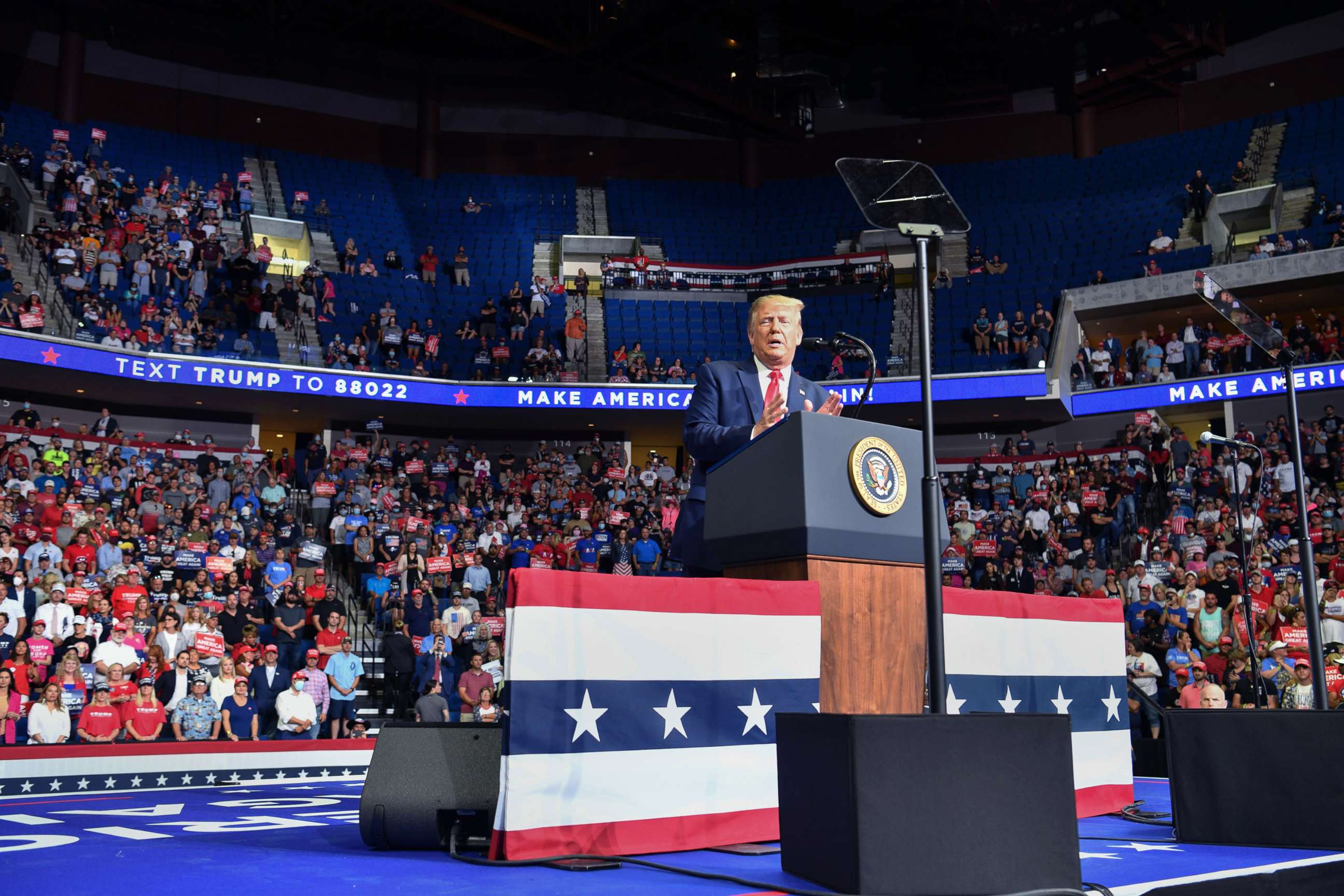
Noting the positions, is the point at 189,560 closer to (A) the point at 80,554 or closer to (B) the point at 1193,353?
(A) the point at 80,554

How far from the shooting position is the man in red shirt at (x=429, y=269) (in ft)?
83.5

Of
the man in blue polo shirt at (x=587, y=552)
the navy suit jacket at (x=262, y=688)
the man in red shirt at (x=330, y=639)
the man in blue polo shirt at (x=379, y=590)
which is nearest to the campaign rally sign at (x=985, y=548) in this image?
the man in blue polo shirt at (x=587, y=552)

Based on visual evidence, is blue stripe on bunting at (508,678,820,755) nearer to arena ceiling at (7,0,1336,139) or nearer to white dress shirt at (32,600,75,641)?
white dress shirt at (32,600,75,641)

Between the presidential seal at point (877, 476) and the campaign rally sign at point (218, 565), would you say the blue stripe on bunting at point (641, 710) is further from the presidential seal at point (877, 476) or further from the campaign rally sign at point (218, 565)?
the campaign rally sign at point (218, 565)

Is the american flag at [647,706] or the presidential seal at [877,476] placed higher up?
the presidential seal at [877,476]

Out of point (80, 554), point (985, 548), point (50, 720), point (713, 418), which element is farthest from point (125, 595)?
point (985, 548)

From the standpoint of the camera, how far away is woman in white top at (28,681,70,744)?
965 cm

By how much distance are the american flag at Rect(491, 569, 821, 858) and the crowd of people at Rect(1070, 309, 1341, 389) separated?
18.7 m

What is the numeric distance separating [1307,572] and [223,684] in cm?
939

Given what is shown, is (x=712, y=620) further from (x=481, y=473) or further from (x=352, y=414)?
(x=352, y=414)

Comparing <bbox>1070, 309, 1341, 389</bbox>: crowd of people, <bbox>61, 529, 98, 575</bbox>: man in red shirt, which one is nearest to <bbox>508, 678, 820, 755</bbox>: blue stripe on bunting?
<bbox>61, 529, 98, 575</bbox>: man in red shirt

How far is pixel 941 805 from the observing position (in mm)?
2781

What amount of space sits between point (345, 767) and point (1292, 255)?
19471mm

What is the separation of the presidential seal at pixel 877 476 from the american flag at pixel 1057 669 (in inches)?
24.5
